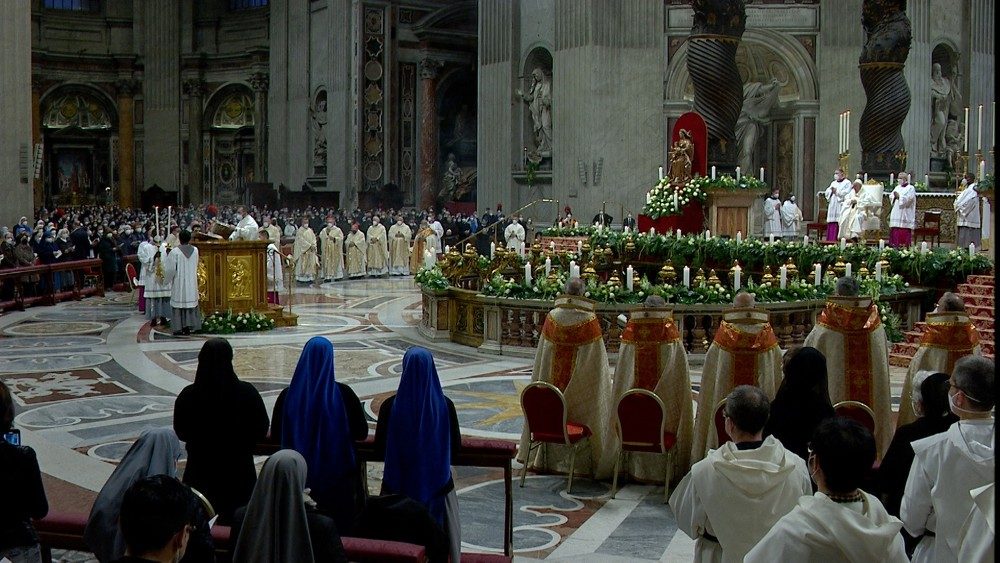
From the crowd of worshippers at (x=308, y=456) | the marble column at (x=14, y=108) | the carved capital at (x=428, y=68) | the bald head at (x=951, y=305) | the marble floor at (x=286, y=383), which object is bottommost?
the marble floor at (x=286, y=383)

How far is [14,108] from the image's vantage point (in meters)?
21.9

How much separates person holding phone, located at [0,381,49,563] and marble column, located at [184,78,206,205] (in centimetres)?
4046

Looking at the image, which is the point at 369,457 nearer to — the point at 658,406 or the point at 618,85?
the point at 658,406

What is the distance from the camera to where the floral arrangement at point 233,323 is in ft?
52.7

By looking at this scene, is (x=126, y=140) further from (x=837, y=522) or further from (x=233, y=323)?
(x=837, y=522)

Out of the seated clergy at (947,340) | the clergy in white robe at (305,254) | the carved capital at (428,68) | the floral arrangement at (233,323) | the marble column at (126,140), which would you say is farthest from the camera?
the marble column at (126,140)

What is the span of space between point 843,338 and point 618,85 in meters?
20.9

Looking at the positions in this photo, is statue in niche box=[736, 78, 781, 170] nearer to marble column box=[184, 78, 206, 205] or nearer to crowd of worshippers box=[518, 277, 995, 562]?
crowd of worshippers box=[518, 277, 995, 562]

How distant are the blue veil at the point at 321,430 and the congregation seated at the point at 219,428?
8.8 inches

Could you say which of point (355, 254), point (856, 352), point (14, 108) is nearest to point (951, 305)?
point (856, 352)

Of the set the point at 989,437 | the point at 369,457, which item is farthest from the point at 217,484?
the point at 989,437

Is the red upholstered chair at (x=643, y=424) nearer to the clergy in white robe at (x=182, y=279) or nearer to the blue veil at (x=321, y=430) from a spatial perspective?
the blue veil at (x=321, y=430)

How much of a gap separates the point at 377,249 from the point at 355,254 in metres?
0.89

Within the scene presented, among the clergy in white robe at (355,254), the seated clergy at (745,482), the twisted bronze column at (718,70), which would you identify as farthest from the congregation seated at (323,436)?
the clergy in white robe at (355,254)
